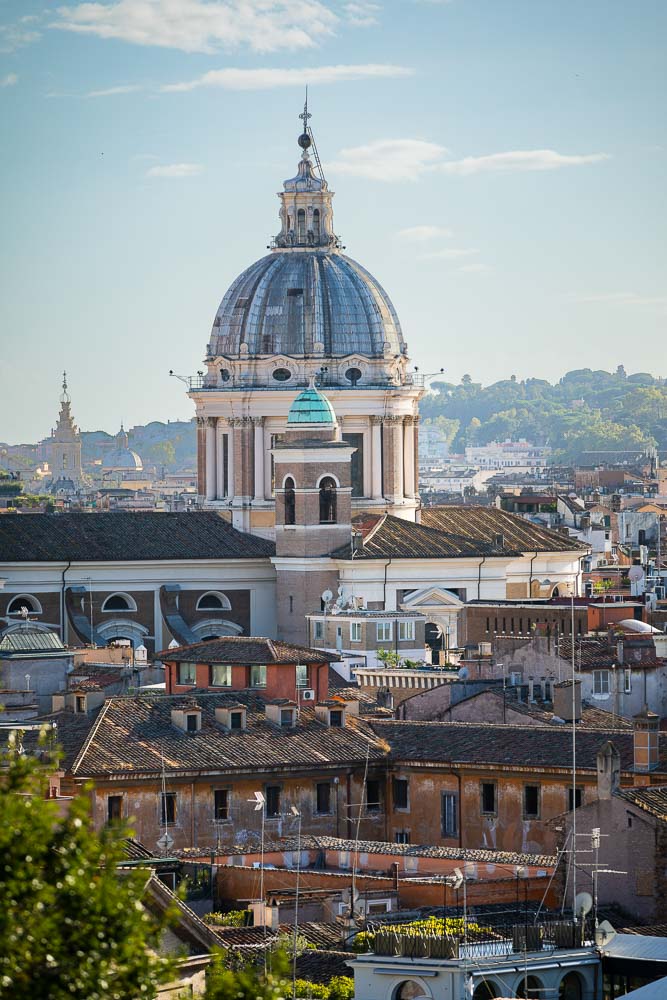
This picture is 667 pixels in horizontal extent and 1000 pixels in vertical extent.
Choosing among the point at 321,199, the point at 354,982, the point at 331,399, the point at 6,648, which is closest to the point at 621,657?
the point at 6,648

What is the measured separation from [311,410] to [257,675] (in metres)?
23.8

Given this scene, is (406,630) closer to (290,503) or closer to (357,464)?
(290,503)

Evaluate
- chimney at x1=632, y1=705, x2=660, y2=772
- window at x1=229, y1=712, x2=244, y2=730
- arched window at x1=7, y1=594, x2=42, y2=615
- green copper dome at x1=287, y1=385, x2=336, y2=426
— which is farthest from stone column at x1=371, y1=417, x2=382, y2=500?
chimney at x1=632, y1=705, x2=660, y2=772

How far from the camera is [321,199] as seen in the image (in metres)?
79.2

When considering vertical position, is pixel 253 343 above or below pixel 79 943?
above

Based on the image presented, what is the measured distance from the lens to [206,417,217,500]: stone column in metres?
76.1

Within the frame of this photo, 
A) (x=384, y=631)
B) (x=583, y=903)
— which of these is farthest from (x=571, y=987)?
(x=384, y=631)

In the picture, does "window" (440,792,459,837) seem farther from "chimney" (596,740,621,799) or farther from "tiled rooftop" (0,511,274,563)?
"tiled rooftop" (0,511,274,563)

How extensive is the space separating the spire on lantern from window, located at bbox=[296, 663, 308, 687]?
31.7m

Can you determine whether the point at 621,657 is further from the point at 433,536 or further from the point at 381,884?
the point at 433,536

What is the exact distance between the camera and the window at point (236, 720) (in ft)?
137

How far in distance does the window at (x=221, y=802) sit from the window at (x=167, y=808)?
0.60 m

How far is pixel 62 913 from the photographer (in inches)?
828

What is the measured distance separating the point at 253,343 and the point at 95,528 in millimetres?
6680
